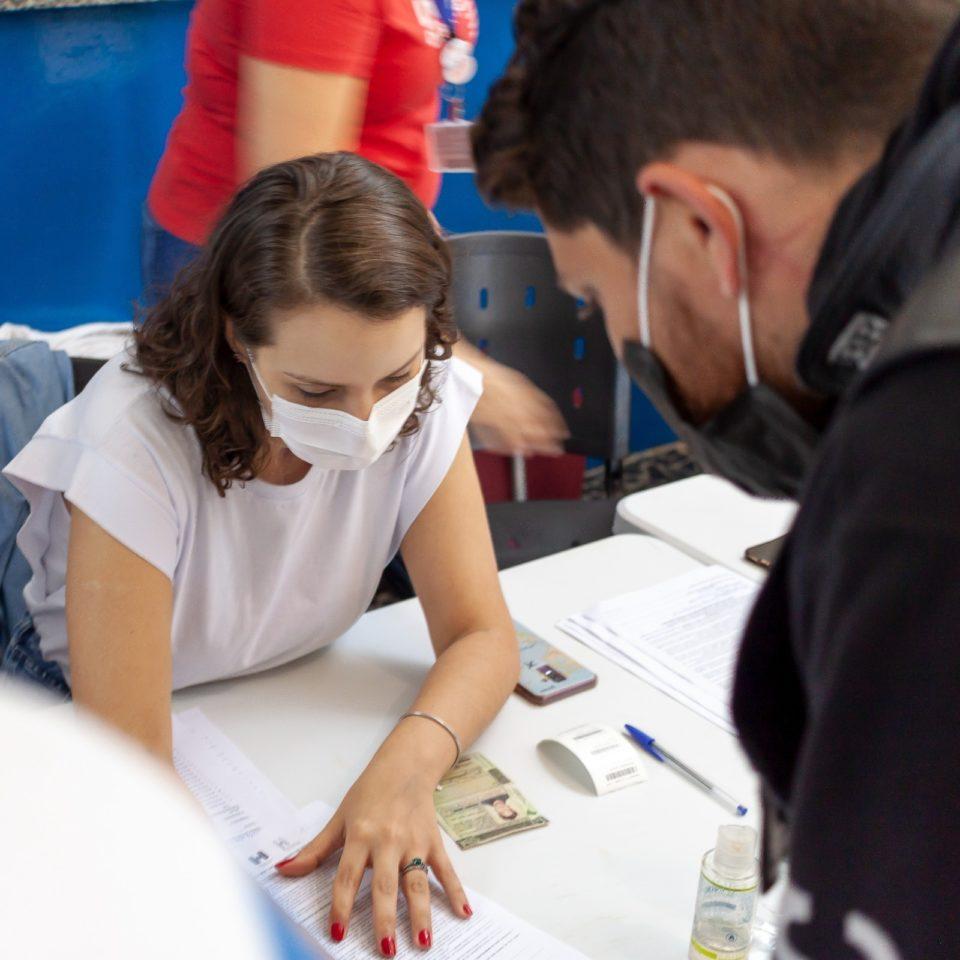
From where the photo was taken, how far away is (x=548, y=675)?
1.40 m

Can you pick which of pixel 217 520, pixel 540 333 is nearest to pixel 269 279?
pixel 217 520

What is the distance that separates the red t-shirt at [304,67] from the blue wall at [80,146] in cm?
108

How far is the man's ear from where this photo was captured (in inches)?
21.6

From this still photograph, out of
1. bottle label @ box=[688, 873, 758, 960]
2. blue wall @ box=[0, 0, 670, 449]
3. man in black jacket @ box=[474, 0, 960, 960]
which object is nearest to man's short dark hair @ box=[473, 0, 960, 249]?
man in black jacket @ box=[474, 0, 960, 960]

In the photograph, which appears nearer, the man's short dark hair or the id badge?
the man's short dark hair

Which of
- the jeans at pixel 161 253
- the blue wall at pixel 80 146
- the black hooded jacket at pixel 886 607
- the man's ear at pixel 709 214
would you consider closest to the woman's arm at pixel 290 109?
the jeans at pixel 161 253

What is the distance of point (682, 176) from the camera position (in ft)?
1.82

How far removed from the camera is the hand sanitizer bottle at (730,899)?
951 mm

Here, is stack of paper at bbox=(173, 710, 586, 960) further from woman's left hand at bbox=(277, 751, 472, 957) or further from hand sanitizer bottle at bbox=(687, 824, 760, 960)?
hand sanitizer bottle at bbox=(687, 824, 760, 960)

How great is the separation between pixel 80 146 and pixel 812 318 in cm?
255

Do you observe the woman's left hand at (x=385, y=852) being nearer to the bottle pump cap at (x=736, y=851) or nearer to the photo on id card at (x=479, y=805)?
the photo on id card at (x=479, y=805)

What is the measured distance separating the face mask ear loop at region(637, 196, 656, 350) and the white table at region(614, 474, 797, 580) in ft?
3.52

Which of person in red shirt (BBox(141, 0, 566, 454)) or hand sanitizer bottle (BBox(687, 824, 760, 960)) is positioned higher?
person in red shirt (BBox(141, 0, 566, 454))

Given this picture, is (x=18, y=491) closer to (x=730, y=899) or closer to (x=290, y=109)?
(x=290, y=109)
